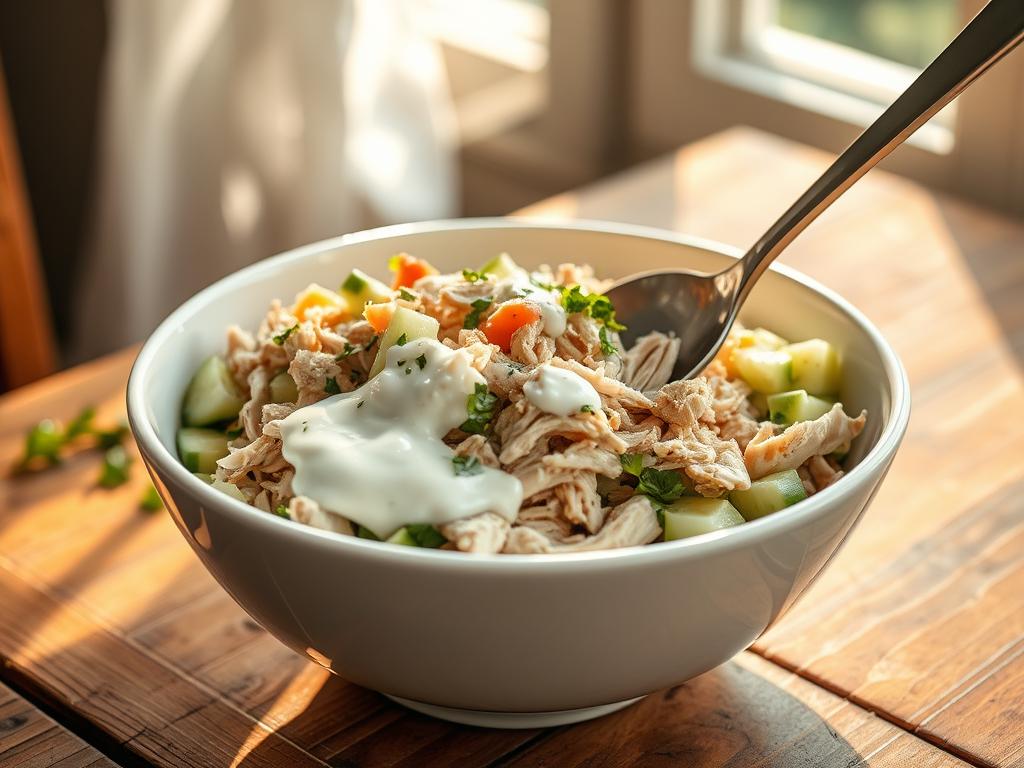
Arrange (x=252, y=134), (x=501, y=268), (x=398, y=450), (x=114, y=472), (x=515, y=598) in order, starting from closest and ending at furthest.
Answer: (x=515, y=598), (x=398, y=450), (x=501, y=268), (x=114, y=472), (x=252, y=134)

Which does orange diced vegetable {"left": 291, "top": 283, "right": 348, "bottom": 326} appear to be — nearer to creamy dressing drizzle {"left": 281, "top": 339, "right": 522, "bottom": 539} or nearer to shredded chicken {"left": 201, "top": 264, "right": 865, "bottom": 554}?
shredded chicken {"left": 201, "top": 264, "right": 865, "bottom": 554}

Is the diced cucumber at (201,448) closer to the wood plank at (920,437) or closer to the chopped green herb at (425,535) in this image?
the chopped green herb at (425,535)

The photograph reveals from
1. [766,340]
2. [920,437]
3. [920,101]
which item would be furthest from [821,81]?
[920,101]

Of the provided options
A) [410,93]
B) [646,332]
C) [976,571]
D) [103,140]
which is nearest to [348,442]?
[646,332]

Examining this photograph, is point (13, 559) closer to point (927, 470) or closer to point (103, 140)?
point (927, 470)

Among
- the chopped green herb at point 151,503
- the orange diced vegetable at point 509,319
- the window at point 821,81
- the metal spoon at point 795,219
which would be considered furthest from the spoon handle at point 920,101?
the window at point 821,81

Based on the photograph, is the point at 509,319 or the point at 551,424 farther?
the point at 509,319

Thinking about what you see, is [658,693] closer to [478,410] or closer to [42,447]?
[478,410]
